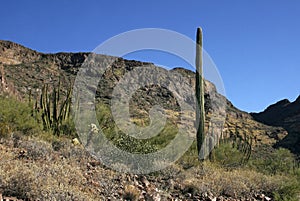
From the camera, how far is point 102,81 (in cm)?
5203

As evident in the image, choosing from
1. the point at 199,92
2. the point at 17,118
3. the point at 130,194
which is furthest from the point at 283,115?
the point at 130,194

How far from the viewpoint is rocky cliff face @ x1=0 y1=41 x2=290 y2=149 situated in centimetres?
4352

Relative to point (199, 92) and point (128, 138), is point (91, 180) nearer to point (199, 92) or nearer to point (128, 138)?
point (128, 138)

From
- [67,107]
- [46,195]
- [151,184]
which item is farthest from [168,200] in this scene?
[67,107]

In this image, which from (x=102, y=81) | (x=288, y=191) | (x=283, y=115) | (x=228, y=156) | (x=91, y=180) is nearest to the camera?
(x=91, y=180)

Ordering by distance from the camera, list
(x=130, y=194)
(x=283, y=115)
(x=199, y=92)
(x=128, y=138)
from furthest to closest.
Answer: (x=283, y=115) → (x=199, y=92) → (x=128, y=138) → (x=130, y=194)

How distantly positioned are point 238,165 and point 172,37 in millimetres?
5553

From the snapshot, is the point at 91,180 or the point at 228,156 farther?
the point at 228,156

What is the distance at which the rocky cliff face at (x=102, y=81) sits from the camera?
143ft

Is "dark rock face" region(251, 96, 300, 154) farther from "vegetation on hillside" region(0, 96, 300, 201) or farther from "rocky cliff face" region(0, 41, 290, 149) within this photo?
"vegetation on hillside" region(0, 96, 300, 201)

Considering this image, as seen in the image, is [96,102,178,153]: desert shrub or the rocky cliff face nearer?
[96,102,178,153]: desert shrub

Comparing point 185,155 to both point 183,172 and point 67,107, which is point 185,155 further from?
point 67,107

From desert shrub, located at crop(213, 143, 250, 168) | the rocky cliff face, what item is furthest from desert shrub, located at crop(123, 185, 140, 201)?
the rocky cliff face

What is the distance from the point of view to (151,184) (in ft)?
32.7
